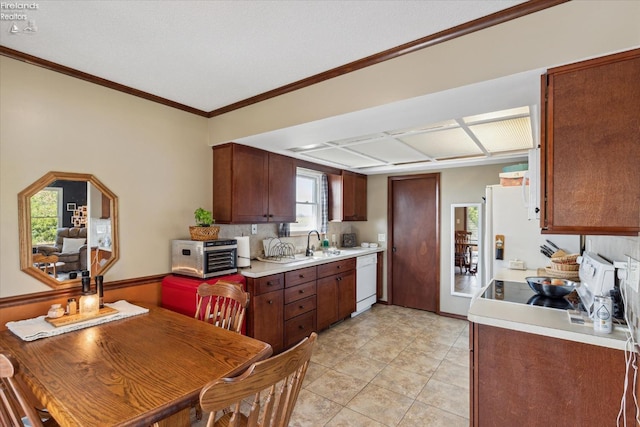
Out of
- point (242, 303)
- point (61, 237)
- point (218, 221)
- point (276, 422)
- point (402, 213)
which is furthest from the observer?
point (402, 213)

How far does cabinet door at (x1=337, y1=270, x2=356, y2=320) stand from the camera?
394 cm

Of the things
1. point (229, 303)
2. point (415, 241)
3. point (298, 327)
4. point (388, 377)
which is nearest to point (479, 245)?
point (415, 241)

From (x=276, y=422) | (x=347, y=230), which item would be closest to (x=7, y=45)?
(x=276, y=422)

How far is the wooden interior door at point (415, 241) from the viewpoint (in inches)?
179

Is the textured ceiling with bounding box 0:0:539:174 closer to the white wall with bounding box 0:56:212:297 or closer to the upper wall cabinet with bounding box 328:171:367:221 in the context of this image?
the white wall with bounding box 0:56:212:297

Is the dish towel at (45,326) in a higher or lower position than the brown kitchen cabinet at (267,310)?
higher

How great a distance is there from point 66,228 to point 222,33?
1775mm

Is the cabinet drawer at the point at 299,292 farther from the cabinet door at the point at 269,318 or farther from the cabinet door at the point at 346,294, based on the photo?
the cabinet door at the point at 346,294

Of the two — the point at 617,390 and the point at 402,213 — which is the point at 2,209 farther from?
the point at 402,213

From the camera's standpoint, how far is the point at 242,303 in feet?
6.50

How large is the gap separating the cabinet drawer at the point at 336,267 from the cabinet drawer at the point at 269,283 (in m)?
0.68

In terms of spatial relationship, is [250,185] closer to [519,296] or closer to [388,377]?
[388,377]

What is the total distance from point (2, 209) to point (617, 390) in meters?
3.46

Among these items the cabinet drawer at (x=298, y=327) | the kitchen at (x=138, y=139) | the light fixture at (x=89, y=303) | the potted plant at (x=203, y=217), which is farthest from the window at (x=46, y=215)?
the cabinet drawer at (x=298, y=327)
